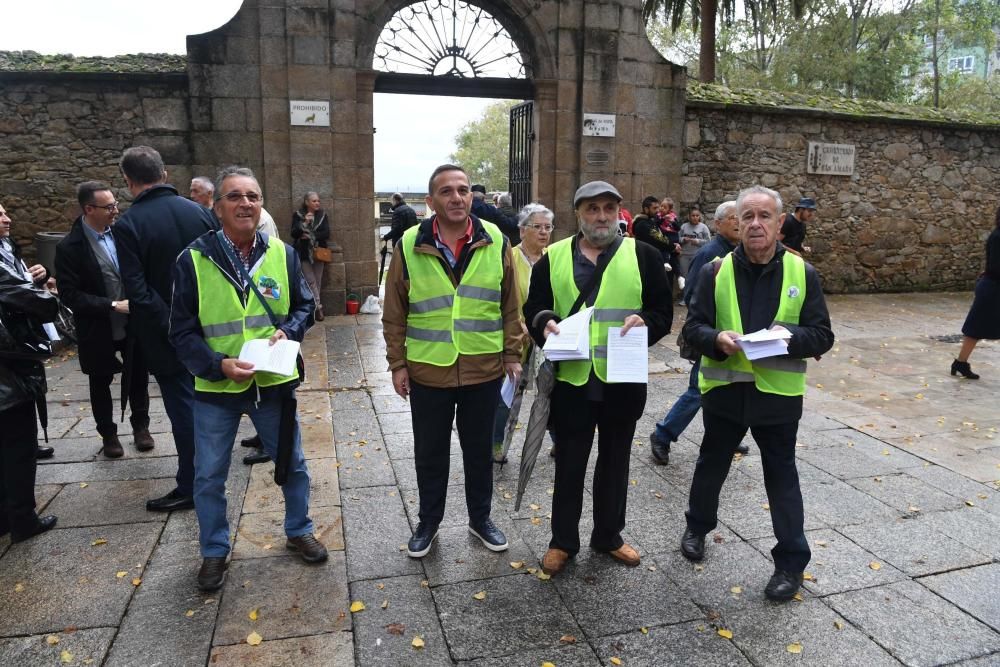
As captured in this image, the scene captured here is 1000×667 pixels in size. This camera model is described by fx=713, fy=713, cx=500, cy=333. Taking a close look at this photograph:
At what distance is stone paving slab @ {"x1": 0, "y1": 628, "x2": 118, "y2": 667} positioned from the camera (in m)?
2.74

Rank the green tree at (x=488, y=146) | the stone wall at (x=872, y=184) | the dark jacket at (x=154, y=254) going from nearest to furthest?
1. the dark jacket at (x=154, y=254)
2. the stone wall at (x=872, y=184)
3. the green tree at (x=488, y=146)

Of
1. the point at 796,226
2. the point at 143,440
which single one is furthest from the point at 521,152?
the point at 143,440

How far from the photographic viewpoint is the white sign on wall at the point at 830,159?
492 inches

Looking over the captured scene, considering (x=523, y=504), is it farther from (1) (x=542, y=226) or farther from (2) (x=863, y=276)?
(2) (x=863, y=276)

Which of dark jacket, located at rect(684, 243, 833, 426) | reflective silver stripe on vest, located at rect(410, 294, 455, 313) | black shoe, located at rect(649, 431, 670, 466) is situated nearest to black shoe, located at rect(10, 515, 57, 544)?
reflective silver stripe on vest, located at rect(410, 294, 455, 313)

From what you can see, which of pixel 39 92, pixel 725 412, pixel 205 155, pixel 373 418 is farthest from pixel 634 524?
pixel 39 92

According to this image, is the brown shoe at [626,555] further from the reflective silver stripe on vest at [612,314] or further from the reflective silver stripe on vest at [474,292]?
the reflective silver stripe on vest at [474,292]

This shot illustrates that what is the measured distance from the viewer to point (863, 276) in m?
13.3

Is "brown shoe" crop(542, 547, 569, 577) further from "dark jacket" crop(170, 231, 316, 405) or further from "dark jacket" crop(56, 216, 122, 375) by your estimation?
"dark jacket" crop(56, 216, 122, 375)

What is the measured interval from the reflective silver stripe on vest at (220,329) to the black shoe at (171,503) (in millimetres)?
1390

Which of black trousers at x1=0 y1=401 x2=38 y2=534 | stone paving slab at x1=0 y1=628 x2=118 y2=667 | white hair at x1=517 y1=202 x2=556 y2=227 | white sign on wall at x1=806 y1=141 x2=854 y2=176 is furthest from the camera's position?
white sign on wall at x1=806 y1=141 x2=854 y2=176

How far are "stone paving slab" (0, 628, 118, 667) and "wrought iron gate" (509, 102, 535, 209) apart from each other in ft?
30.8

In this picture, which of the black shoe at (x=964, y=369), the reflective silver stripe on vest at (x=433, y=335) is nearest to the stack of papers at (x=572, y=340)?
the reflective silver stripe on vest at (x=433, y=335)

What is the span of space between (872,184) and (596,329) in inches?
468
